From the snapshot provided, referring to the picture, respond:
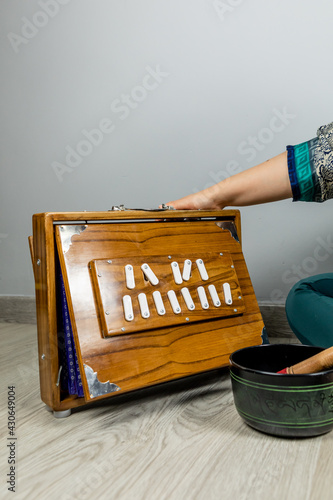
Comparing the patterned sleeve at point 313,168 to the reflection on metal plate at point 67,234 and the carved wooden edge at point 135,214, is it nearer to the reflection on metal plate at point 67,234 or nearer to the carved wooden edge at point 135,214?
the carved wooden edge at point 135,214

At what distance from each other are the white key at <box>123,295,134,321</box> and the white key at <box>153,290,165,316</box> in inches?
2.4

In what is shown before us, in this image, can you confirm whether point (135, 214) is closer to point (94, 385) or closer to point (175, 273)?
point (175, 273)

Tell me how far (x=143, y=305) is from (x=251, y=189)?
1.27 feet

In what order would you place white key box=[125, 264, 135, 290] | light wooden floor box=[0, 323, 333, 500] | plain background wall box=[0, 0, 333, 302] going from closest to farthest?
1. light wooden floor box=[0, 323, 333, 500]
2. white key box=[125, 264, 135, 290]
3. plain background wall box=[0, 0, 333, 302]

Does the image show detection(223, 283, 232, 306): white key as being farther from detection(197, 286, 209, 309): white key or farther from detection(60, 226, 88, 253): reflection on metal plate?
detection(60, 226, 88, 253): reflection on metal plate

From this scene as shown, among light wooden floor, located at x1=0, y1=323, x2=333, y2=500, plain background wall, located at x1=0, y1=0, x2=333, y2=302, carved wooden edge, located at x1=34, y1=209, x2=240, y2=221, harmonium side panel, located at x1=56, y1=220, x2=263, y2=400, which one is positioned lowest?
light wooden floor, located at x1=0, y1=323, x2=333, y2=500

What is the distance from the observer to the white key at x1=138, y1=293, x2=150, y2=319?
92cm

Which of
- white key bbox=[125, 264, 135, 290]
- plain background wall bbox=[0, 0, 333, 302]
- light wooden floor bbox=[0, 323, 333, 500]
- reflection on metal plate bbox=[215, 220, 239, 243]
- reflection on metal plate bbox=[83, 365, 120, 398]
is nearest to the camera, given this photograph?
light wooden floor bbox=[0, 323, 333, 500]

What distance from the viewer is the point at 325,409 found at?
708 millimetres


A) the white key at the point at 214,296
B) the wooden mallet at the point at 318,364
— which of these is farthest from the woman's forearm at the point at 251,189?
the wooden mallet at the point at 318,364

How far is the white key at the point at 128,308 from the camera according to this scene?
90cm

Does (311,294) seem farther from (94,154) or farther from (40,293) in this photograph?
(94,154)

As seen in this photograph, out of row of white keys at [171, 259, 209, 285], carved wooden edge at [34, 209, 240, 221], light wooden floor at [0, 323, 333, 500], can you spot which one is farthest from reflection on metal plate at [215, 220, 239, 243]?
light wooden floor at [0, 323, 333, 500]

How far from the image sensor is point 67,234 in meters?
0.89
